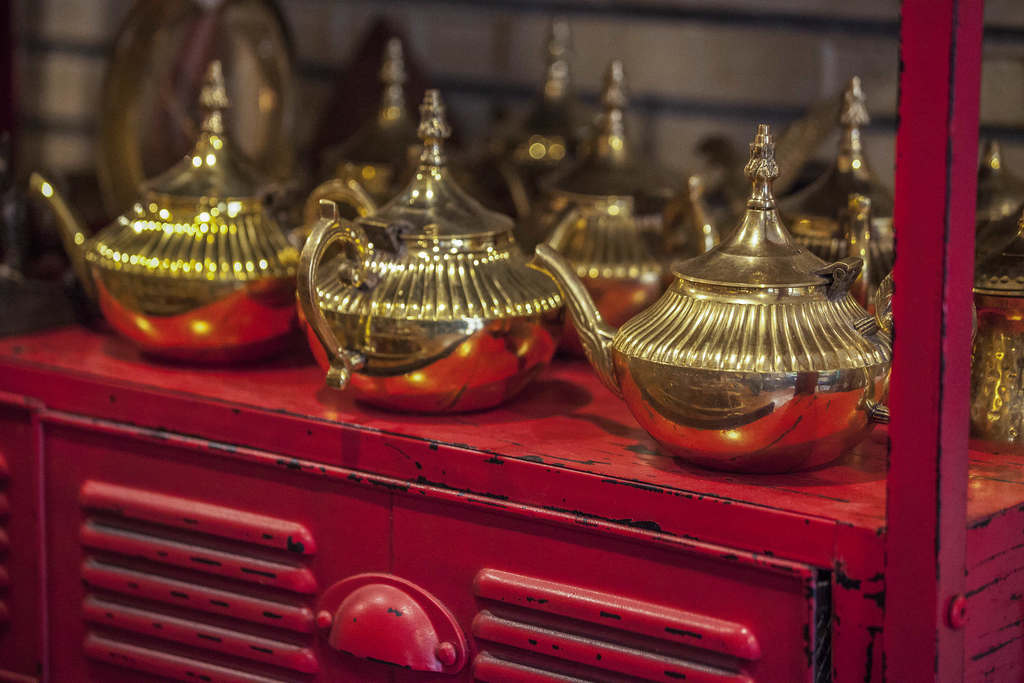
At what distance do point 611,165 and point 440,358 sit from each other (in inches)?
16.3

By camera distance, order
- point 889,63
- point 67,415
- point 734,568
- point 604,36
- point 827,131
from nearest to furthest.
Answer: point 734,568 → point 67,415 → point 827,131 → point 889,63 → point 604,36

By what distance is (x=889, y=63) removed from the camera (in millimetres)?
1827

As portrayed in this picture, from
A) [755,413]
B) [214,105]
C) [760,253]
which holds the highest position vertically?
[214,105]

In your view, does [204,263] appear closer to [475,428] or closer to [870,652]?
[475,428]

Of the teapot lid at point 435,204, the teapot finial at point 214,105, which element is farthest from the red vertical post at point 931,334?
the teapot finial at point 214,105

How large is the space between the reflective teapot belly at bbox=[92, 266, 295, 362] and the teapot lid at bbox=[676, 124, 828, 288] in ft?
1.62

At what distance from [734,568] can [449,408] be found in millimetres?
336

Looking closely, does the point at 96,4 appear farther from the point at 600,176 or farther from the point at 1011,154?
the point at 1011,154

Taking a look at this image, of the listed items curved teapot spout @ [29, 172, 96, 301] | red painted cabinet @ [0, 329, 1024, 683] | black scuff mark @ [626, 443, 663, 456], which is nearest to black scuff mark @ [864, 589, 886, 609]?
red painted cabinet @ [0, 329, 1024, 683]

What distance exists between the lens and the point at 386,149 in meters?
1.73

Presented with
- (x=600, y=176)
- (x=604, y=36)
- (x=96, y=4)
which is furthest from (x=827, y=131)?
(x=96, y=4)

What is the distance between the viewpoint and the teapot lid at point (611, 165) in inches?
59.5

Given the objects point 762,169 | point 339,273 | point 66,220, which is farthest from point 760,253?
point 66,220

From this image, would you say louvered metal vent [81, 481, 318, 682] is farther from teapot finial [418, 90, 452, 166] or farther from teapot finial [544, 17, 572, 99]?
teapot finial [544, 17, 572, 99]
